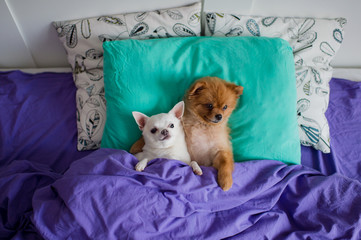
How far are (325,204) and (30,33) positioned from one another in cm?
219

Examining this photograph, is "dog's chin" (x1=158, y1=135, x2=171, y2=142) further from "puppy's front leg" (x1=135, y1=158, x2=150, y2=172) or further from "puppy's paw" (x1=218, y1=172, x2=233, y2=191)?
"puppy's paw" (x1=218, y1=172, x2=233, y2=191)

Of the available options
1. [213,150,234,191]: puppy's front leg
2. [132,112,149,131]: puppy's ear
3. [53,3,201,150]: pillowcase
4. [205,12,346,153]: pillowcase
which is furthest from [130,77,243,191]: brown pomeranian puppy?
[205,12,346,153]: pillowcase

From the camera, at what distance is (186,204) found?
1.02m

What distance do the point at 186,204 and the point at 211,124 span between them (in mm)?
462

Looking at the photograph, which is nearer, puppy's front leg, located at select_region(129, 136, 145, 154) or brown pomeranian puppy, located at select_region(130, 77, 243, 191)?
brown pomeranian puppy, located at select_region(130, 77, 243, 191)

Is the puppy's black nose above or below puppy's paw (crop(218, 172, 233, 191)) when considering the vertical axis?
above

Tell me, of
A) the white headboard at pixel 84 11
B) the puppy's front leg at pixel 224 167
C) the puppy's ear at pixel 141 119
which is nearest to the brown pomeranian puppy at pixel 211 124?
the puppy's front leg at pixel 224 167

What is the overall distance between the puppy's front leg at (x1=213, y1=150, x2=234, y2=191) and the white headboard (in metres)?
1.00

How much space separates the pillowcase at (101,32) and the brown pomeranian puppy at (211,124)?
0.39 meters

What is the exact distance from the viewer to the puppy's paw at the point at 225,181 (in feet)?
3.49

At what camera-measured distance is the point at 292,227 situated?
108cm

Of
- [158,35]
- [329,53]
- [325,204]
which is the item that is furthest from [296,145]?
[158,35]

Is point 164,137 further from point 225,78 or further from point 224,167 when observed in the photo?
point 225,78

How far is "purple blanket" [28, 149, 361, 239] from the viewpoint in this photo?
93 cm
